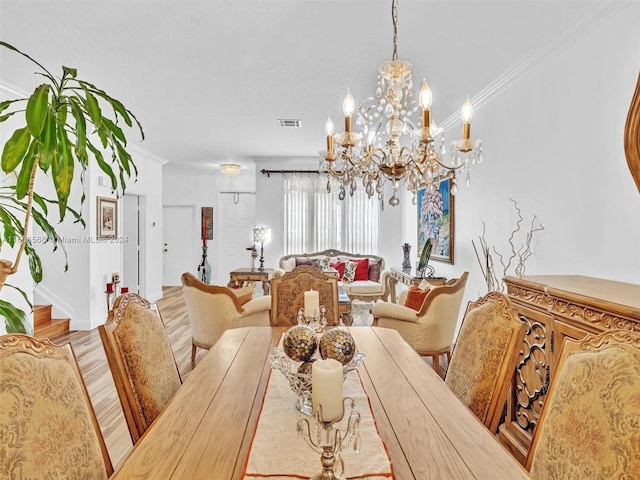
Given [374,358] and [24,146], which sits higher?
[24,146]

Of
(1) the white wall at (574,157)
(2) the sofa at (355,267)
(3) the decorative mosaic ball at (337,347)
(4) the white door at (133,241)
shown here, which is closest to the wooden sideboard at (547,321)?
(1) the white wall at (574,157)

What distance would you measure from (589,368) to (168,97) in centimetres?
391

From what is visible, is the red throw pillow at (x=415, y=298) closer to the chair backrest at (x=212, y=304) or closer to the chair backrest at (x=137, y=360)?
the chair backrest at (x=212, y=304)

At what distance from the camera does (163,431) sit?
42.5 inches

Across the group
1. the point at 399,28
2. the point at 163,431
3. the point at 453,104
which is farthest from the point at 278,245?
the point at 163,431

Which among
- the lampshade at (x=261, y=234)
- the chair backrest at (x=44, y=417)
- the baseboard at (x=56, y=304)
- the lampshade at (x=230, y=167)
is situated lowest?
the baseboard at (x=56, y=304)

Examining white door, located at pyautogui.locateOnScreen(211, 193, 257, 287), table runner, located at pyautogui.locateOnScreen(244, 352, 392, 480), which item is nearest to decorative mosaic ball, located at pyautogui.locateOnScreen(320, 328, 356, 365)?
table runner, located at pyautogui.locateOnScreen(244, 352, 392, 480)

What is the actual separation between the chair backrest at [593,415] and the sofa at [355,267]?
4.82 meters

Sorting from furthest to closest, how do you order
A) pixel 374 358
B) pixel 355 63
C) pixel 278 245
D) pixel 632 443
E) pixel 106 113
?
1. pixel 278 245
2. pixel 106 113
3. pixel 355 63
4. pixel 374 358
5. pixel 632 443

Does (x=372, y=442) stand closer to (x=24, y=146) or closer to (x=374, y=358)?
(x=374, y=358)

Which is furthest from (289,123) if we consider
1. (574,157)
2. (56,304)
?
(56,304)

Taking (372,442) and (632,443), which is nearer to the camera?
(632,443)

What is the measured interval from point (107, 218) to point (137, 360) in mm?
4489

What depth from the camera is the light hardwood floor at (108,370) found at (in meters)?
2.40
